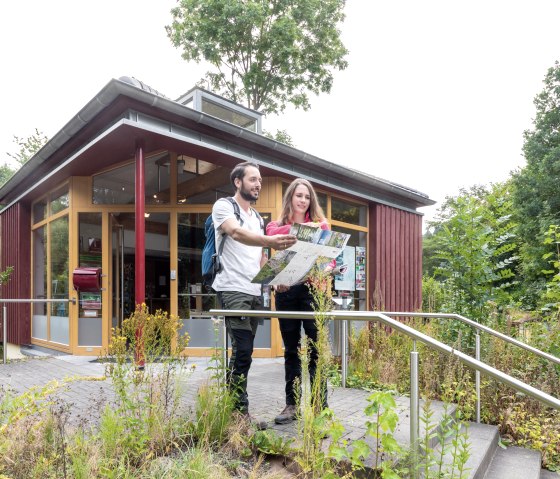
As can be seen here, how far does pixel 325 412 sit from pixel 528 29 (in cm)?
1118

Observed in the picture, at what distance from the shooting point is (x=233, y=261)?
276 cm

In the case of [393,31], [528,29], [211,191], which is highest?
[393,31]

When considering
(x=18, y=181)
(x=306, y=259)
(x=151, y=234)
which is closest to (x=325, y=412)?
(x=306, y=259)

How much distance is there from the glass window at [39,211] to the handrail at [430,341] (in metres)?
6.20

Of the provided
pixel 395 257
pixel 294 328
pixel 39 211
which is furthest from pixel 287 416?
pixel 39 211

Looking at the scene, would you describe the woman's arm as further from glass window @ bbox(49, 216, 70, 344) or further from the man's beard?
glass window @ bbox(49, 216, 70, 344)

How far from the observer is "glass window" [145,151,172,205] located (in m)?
6.22

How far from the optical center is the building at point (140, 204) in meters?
5.35

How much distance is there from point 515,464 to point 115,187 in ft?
18.4

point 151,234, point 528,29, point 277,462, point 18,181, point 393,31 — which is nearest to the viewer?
point 277,462

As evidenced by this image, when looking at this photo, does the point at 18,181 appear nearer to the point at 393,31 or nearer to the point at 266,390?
the point at 266,390

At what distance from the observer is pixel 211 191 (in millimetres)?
6430

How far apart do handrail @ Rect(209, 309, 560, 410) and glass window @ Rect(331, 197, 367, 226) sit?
511cm

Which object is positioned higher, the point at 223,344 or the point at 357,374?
the point at 223,344
